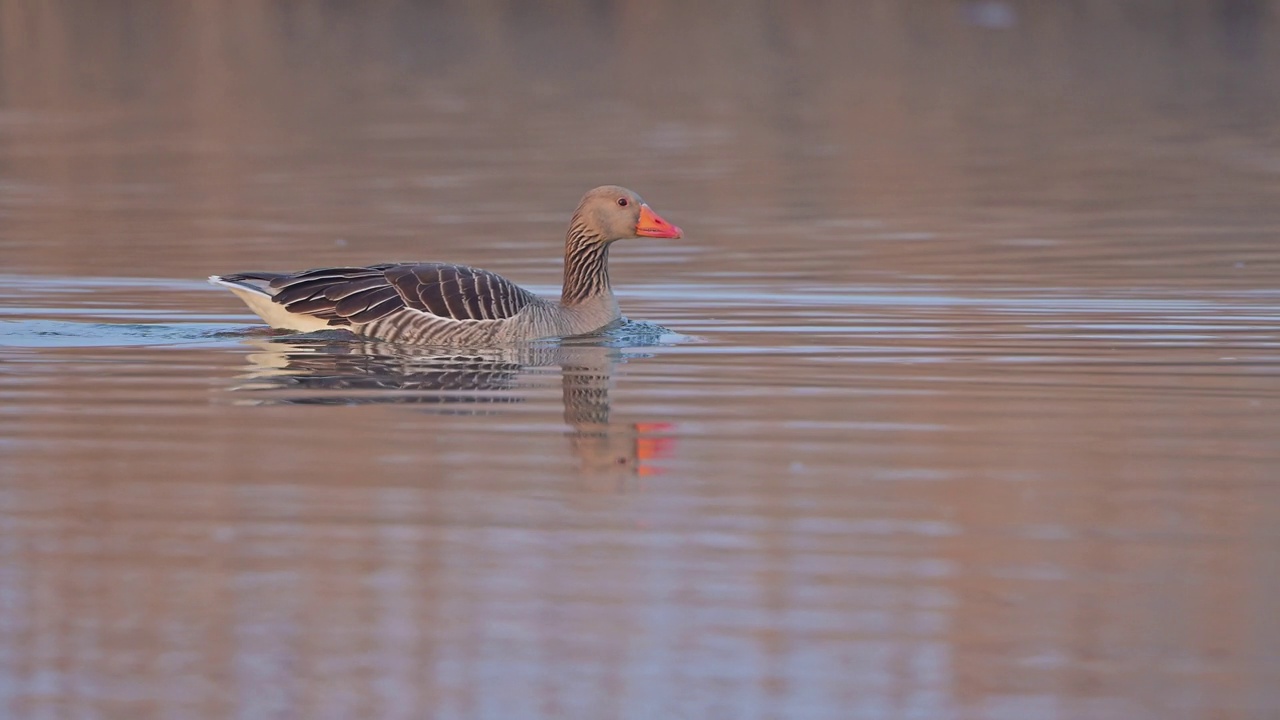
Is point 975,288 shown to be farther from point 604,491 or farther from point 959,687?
point 959,687

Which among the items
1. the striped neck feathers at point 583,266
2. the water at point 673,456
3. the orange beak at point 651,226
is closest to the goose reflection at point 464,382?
the water at point 673,456

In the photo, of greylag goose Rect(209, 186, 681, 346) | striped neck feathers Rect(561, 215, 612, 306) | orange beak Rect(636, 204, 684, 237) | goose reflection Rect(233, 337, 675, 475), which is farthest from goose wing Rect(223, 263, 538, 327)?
orange beak Rect(636, 204, 684, 237)

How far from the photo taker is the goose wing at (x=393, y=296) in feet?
48.3

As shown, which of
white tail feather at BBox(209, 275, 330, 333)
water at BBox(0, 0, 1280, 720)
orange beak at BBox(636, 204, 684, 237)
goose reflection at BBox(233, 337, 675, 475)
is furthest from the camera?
orange beak at BBox(636, 204, 684, 237)

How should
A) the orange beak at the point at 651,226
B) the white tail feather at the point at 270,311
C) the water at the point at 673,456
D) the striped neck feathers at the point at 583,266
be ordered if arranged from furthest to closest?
the striped neck feathers at the point at 583,266 < the orange beak at the point at 651,226 < the white tail feather at the point at 270,311 < the water at the point at 673,456

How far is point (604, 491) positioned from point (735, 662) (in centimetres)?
275

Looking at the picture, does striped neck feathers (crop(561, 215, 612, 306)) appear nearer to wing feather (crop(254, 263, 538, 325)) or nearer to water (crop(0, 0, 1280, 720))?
water (crop(0, 0, 1280, 720))

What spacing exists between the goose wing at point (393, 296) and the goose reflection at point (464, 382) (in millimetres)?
236

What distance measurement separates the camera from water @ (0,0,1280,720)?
279 inches

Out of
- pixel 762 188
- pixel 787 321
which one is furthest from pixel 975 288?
pixel 762 188

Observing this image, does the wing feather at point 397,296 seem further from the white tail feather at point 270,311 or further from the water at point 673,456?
the water at point 673,456

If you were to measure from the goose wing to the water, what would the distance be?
319 mm

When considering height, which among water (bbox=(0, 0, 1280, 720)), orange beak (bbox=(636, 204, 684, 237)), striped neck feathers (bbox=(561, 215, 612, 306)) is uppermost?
orange beak (bbox=(636, 204, 684, 237))

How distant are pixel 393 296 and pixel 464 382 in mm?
1796
